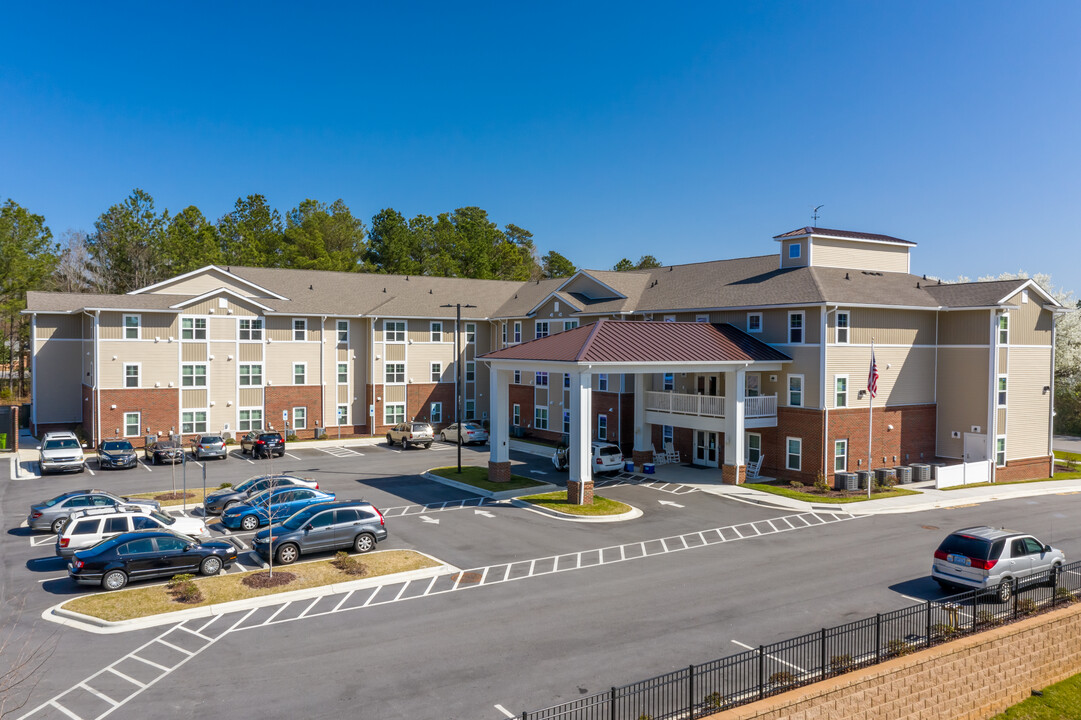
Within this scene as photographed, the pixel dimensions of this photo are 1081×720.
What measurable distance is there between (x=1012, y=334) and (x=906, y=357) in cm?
539

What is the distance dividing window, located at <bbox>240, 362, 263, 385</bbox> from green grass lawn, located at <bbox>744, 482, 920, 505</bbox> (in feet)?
104

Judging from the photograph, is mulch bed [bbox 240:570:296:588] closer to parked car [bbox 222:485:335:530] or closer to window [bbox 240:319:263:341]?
parked car [bbox 222:485:335:530]

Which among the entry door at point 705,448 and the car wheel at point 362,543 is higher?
Answer: the entry door at point 705,448

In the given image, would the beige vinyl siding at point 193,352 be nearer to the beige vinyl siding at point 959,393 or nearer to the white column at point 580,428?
the white column at point 580,428

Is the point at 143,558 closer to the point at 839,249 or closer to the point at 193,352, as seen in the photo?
the point at 193,352

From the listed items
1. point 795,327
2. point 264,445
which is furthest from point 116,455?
point 795,327

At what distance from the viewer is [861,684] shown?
14.6 metres

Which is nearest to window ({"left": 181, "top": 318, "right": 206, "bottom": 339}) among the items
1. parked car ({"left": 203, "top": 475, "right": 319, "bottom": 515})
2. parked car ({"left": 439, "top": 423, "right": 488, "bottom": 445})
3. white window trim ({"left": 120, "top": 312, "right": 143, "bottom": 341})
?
white window trim ({"left": 120, "top": 312, "right": 143, "bottom": 341})

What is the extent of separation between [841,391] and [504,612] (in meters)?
23.9

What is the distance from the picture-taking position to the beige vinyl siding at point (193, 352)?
1853 inches

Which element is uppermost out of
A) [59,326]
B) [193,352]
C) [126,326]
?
[59,326]

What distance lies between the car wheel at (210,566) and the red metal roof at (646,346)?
612 inches

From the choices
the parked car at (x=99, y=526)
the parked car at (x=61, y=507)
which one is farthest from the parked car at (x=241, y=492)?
the parked car at (x=99, y=526)

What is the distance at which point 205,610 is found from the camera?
1883 centimetres
